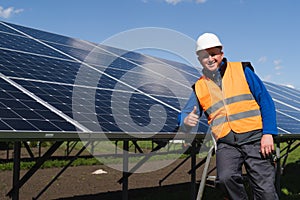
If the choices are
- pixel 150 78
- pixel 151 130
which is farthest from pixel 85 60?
pixel 151 130

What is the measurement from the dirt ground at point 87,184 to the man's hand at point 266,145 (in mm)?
7146

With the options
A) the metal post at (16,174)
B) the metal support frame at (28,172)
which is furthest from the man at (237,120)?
the metal post at (16,174)

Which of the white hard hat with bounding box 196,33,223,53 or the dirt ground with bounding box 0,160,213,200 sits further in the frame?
the dirt ground with bounding box 0,160,213,200

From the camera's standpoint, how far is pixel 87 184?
1290 centimetres

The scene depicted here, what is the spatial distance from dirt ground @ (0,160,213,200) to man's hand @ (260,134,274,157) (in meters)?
7.15

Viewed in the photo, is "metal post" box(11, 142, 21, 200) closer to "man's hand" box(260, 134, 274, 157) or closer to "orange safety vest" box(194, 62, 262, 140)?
"orange safety vest" box(194, 62, 262, 140)

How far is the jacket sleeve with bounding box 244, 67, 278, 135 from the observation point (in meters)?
4.12

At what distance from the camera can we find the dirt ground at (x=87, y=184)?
10953 millimetres

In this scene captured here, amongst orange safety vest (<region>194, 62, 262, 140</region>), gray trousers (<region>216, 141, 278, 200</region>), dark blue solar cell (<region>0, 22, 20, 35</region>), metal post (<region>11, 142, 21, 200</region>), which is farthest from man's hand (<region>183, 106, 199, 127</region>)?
dark blue solar cell (<region>0, 22, 20, 35</region>)

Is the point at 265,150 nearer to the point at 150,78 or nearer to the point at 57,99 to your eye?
the point at 57,99

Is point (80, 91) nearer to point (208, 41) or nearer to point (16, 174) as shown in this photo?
point (16, 174)

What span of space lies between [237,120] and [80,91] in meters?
3.14

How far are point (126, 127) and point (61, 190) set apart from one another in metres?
6.60

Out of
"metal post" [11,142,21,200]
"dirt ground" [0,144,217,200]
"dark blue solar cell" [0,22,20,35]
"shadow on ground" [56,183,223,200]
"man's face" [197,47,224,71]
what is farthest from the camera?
"dirt ground" [0,144,217,200]
